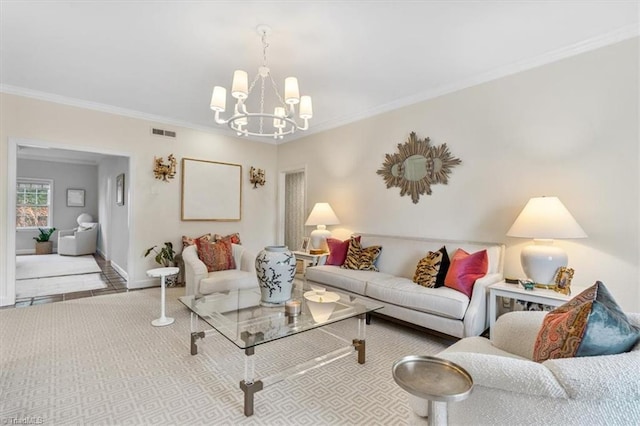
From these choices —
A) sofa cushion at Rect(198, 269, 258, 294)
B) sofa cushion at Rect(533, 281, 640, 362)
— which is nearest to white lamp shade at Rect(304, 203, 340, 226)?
sofa cushion at Rect(198, 269, 258, 294)

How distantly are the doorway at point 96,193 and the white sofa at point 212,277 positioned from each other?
4.74 ft

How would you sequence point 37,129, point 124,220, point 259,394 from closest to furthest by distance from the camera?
point 259,394 → point 37,129 → point 124,220

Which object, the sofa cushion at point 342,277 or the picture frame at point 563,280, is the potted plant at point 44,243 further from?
the picture frame at point 563,280

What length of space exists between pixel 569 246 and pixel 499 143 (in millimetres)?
1164

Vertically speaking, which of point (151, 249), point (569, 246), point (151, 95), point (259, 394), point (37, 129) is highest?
point (151, 95)

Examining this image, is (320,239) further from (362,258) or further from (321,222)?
(362,258)

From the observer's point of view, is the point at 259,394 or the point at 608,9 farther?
the point at 608,9

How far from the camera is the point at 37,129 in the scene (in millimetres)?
3773

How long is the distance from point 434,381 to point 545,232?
206 centimetres

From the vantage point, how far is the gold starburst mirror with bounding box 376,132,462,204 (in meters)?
3.50

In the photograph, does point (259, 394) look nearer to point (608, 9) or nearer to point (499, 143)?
point (499, 143)

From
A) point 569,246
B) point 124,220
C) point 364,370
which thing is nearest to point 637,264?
point 569,246

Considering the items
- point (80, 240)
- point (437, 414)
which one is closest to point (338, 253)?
point (437, 414)

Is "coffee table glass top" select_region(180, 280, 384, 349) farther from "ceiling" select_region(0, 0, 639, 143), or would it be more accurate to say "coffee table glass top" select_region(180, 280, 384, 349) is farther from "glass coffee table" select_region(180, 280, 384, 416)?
"ceiling" select_region(0, 0, 639, 143)
